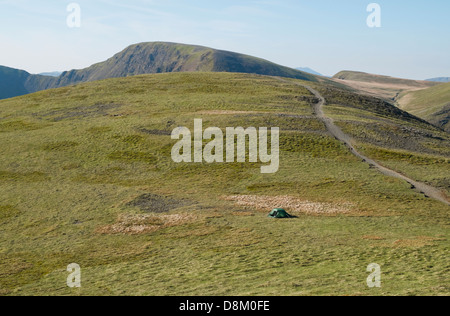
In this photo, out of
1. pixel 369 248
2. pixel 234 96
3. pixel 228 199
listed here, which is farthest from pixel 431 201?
pixel 234 96

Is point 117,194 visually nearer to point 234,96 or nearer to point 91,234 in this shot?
point 91,234

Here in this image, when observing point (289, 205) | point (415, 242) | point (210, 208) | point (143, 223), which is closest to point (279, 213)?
point (289, 205)

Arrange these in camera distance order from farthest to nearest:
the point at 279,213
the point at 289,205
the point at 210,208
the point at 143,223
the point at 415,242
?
the point at 289,205, the point at 210,208, the point at 279,213, the point at 143,223, the point at 415,242

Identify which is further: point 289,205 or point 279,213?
point 289,205

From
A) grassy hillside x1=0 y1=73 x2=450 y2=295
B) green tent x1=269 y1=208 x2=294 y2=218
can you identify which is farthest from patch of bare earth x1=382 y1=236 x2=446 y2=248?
green tent x1=269 y1=208 x2=294 y2=218

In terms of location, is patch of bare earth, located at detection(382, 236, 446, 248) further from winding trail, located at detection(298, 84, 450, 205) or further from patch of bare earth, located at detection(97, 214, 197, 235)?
patch of bare earth, located at detection(97, 214, 197, 235)

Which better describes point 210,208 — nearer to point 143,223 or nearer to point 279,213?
point 143,223

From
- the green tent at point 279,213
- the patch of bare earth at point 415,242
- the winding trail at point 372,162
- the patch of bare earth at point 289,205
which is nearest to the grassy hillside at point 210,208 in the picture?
the patch of bare earth at point 415,242
